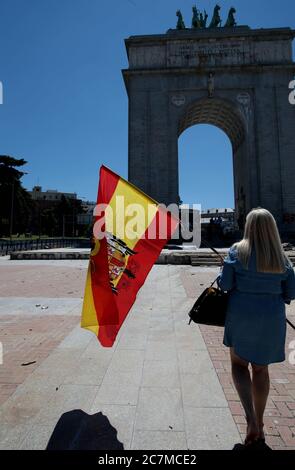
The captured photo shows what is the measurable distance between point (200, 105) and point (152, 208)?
35312 millimetres

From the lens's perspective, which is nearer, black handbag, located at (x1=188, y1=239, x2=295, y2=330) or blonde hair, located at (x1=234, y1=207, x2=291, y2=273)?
blonde hair, located at (x1=234, y1=207, x2=291, y2=273)

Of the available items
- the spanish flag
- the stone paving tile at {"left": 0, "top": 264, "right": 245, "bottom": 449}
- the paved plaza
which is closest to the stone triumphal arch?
the paved plaza

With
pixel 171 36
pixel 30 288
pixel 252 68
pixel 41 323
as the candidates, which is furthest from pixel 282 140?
pixel 41 323

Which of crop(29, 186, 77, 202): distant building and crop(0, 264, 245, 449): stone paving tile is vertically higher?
crop(29, 186, 77, 202): distant building

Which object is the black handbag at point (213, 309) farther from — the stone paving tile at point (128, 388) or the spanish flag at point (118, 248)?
the stone paving tile at point (128, 388)

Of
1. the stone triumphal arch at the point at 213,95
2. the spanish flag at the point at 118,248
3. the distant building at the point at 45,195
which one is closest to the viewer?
the spanish flag at the point at 118,248

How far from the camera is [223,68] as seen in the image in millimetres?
33594

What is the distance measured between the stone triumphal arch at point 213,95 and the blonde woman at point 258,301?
99.8 feet

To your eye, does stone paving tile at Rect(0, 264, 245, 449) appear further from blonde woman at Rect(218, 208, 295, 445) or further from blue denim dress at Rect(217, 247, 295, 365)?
blue denim dress at Rect(217, 247, 295, 365)

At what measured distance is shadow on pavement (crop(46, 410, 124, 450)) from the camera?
2701 millimetres

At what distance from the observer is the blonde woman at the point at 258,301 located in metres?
2.57

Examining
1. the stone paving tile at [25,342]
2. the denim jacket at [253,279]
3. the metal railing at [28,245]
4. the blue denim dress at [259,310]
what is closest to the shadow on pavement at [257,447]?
the blue denim dress at [259,310]

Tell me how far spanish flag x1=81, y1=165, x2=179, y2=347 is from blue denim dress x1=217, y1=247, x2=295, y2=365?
101 cm

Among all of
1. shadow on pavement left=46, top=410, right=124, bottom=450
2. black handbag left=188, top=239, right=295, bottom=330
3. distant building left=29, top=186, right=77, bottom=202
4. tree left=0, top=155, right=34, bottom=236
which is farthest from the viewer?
distant building left=29, top=186, right=77, bottom=202
